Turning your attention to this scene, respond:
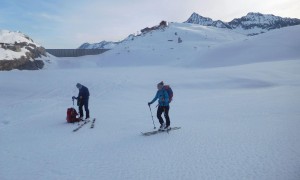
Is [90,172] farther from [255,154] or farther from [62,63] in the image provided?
[62,63]

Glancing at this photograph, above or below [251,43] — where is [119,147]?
below

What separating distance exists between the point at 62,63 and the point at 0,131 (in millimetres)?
40424

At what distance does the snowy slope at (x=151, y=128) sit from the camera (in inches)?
290

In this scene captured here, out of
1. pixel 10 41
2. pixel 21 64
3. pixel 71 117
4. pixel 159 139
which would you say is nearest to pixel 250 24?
pixel 10 41

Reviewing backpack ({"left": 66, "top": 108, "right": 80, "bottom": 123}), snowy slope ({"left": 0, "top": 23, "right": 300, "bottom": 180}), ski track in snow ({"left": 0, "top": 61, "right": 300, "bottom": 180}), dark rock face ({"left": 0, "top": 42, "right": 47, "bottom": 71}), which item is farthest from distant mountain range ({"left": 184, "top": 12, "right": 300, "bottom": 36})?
backpack ({"left": 66, "top": 108, "right": 80, "bottom": 123})

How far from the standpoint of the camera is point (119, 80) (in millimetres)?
29938

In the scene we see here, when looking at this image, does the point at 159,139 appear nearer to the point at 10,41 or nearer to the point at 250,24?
the point at 10,41

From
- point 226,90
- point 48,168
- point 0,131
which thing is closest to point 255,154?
point 48,168

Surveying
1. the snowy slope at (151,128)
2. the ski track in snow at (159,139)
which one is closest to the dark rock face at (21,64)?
the snowy slope at (151,128)

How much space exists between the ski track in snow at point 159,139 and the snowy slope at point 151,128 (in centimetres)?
3

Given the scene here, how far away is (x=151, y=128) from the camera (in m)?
12.3

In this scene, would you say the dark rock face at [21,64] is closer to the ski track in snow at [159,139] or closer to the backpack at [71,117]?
the ski track in snow at [159,139]

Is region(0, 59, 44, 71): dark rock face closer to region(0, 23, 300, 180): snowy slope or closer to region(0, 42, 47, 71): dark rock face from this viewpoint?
region(0, 42, 47, 71): dark rock face

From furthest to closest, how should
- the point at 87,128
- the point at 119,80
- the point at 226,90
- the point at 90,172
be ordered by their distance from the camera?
the point at 119,80
the point at 226,90
the point at 87,128
the point at 90,172
